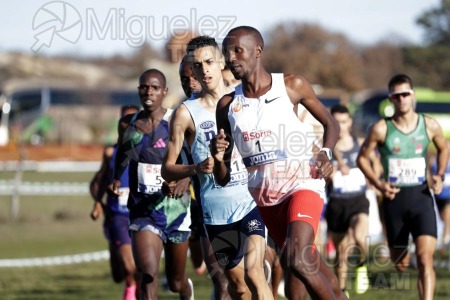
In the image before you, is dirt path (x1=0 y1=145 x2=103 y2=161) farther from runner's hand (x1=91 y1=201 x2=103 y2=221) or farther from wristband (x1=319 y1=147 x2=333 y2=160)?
wristband (x1=319 y1=147 x2=333 y2=160)

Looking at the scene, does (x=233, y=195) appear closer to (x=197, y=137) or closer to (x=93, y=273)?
(x=197, y=137)

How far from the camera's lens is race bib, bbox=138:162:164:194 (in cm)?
1028

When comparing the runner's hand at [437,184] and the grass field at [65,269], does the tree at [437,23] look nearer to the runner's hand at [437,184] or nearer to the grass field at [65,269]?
the grass field at [65,269]

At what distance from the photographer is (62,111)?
73312mm

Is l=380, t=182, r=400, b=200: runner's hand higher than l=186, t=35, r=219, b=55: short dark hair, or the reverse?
l=186, t=35, r=219, b=55: short dark hair

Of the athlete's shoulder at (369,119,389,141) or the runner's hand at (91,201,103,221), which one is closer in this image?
the athlete's shoulder at (369,119,389,141)

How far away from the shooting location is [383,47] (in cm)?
10525

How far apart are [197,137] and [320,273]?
1934 millimetres

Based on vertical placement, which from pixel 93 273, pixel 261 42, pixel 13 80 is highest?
pixel 13 80

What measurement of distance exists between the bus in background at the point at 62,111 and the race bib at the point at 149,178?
55889 mm

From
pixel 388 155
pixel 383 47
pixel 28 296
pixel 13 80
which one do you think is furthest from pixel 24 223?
pixel 383 47

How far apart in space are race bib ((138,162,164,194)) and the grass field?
3919 millimetres

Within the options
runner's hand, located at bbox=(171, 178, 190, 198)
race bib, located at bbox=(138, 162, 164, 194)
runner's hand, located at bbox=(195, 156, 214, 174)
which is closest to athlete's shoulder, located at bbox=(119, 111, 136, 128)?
race bib, located at bbox=(138, 162, 164, 194)

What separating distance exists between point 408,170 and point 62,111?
6332 centimetres
